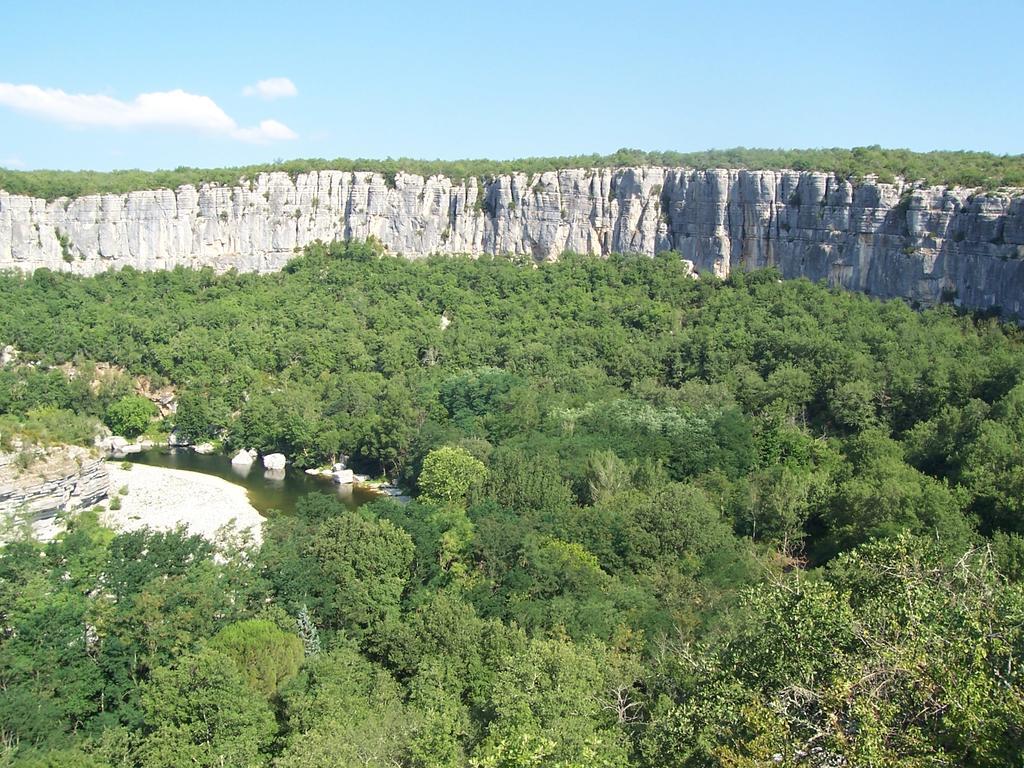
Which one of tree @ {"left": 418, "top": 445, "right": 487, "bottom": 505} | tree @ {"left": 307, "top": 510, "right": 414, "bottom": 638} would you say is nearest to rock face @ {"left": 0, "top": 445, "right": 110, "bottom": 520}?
tree @ {"left": 307, "top": 510, "right": 414, "bottom": 638}

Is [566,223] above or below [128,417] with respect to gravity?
above

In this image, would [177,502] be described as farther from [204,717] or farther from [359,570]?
[204,717]

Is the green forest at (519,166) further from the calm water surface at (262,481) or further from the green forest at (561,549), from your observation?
the calm water surface at (262,481)

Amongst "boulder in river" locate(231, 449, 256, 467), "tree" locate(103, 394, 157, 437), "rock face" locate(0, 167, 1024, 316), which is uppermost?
"rock face" locate(0, 167, 1024, 316)

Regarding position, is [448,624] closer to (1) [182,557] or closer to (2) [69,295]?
(1) [182,557]

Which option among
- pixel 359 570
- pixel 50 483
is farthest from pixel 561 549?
pixel 50 483

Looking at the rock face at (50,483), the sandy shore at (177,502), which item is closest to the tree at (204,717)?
the rock face at (50,483)

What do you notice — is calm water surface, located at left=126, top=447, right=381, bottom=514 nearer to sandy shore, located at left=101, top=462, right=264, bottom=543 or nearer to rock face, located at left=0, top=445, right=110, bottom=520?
sandy shore, located at left=101, top=462, right=264, bottom=543
